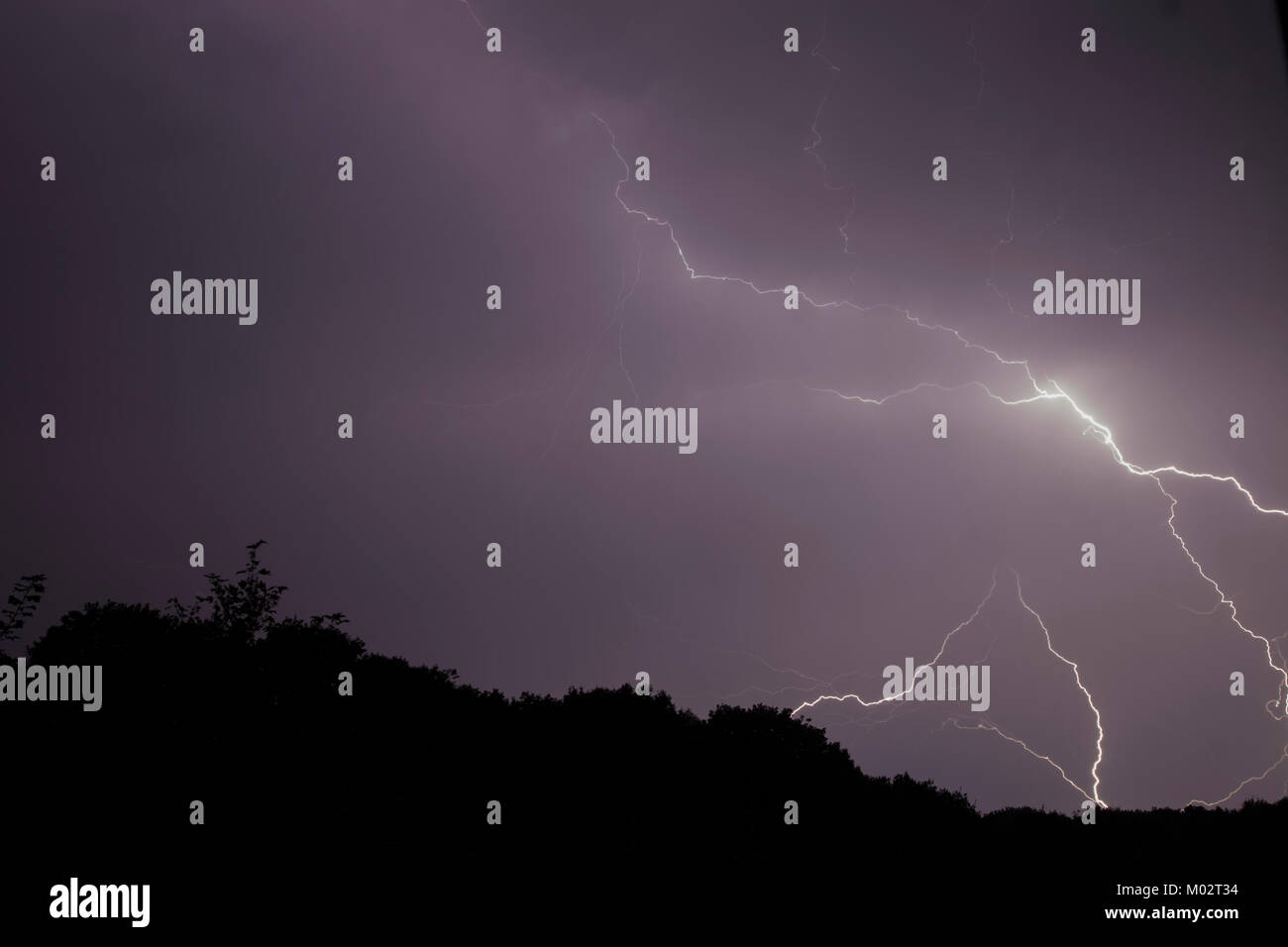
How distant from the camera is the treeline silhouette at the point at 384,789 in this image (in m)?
8.53

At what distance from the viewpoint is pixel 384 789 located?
9984 mm

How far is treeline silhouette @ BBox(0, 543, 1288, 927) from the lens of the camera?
28.0ft

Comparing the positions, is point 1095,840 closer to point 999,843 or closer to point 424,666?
point 999,843

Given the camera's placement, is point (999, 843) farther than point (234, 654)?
No

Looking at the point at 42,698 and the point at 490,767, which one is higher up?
the point at 42,698

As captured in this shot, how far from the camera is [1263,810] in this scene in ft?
37.3
